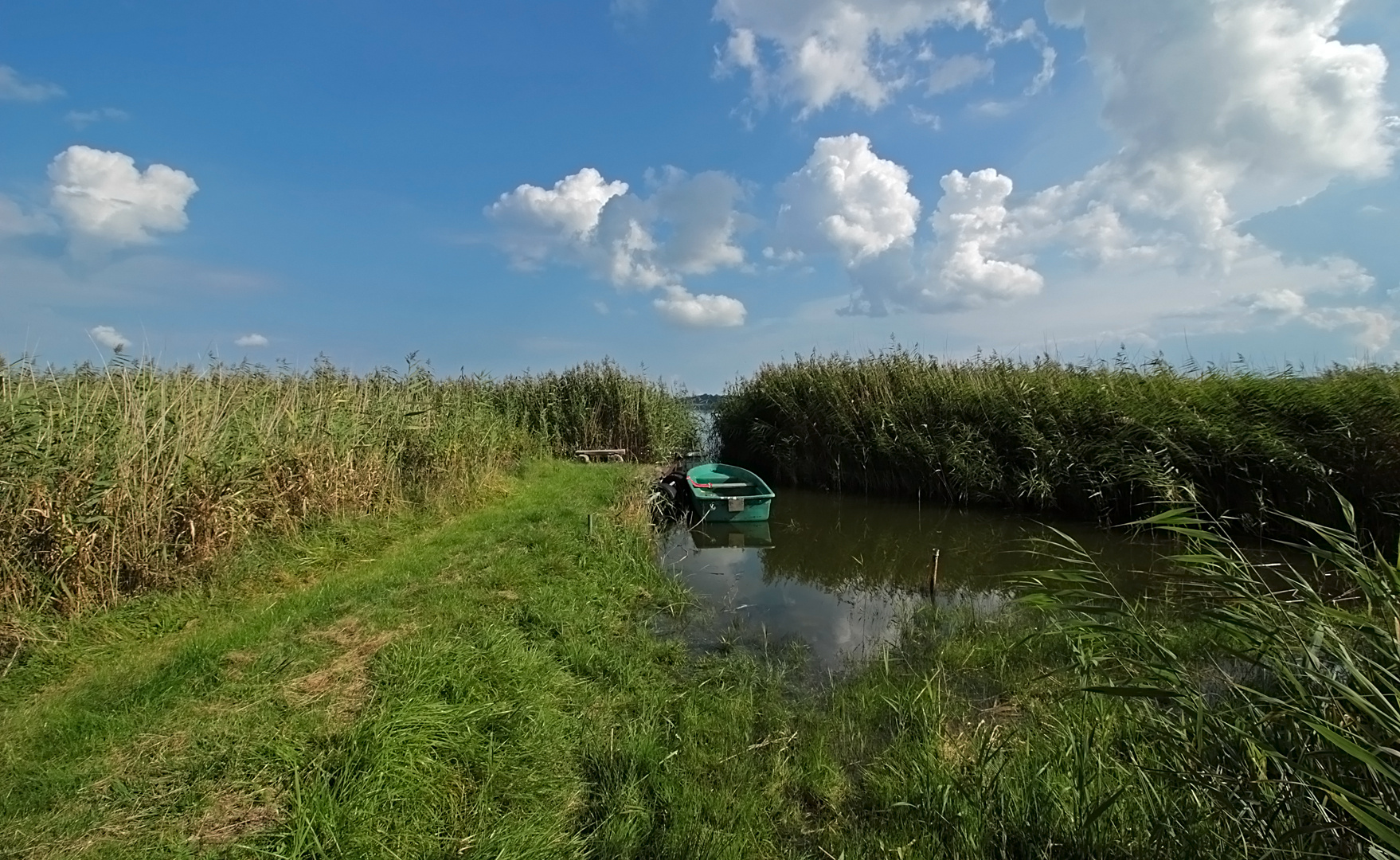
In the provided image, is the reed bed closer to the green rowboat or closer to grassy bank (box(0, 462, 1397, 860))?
grassy bank (box(0, 462, 1397, 860))

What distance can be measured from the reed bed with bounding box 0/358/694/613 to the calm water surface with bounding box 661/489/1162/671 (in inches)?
167

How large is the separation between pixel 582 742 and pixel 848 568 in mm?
6347

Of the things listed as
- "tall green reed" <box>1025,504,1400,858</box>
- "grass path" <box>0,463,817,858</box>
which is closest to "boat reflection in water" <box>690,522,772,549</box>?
"grass path" <box>0,463,817,858</box>

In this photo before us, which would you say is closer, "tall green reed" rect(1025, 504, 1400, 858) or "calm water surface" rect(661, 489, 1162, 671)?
"tall green reed" rect(1025, 504, 1400, 858)

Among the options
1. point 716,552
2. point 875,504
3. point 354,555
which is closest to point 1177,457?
point 875,504

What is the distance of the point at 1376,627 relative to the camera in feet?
5.86

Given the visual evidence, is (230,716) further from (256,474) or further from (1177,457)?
(1177,457)

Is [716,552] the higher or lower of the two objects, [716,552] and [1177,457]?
the lower

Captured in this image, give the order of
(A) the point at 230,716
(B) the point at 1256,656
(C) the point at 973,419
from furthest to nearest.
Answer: (C) the point at 973,419 → (A) the point at 230,716 → (B) the point at 1256,656

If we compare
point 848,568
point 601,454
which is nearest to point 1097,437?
A: point 848,568

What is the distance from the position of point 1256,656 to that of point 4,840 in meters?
4.73

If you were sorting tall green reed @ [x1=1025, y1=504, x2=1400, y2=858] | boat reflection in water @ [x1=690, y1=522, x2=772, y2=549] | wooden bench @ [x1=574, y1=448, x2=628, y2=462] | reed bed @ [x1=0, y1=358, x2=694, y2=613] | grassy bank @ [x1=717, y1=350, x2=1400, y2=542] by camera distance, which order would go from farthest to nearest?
wooden bench @ [x1=574, y1=448, x2=628, y2=462]
boat reflection in water @ [x1=690, y1=522, x2=772, y2=549]
grassy bank @ [x1=717, y1=350, x2=1400, y2=542]
reed bed @ [x1=0, y1=358, x2=694, y2=613]
tall green reed @ [x1=1025, y1=504, x2=1400, y2=858]

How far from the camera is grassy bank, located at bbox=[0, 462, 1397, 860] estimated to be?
2600 mm

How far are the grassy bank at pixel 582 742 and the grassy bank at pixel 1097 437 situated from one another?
485 centimetres
